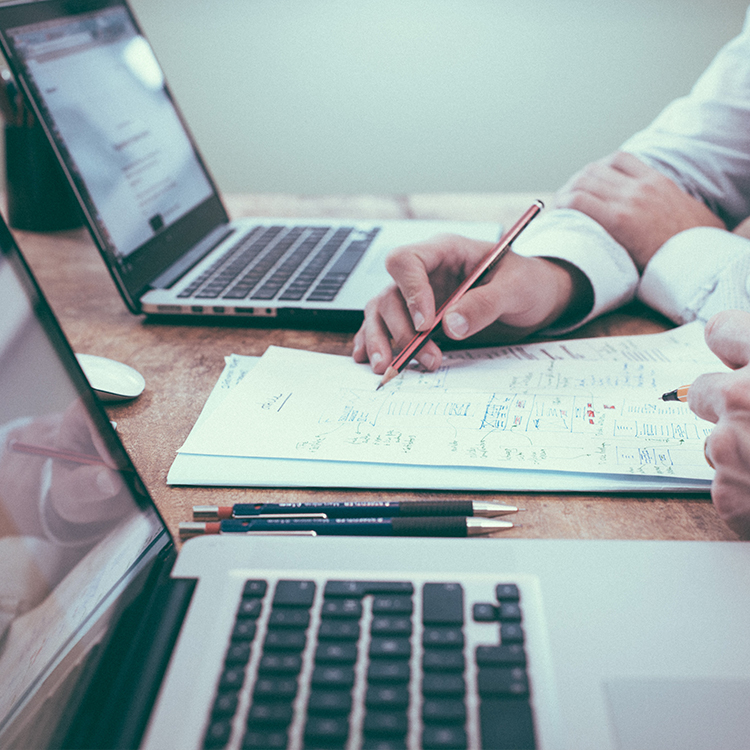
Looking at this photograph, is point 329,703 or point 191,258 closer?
point 329,703

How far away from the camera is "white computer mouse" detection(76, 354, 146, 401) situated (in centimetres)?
50

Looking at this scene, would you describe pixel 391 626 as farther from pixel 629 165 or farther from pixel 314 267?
pixel 629 165

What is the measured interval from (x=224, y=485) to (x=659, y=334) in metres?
0.41

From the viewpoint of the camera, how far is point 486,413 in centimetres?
45

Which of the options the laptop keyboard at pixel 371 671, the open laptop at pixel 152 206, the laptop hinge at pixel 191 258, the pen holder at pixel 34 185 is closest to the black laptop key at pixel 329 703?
the laptop keyboard at pixel 371 671

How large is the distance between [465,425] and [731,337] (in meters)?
0.18

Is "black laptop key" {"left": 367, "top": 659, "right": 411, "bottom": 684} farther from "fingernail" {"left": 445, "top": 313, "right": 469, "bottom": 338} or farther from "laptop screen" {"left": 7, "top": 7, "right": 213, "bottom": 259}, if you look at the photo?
"laptop screen" {"left": 7, "top": 7, "right": 213, "bottom": 259}

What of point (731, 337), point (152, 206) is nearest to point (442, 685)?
point (731, 337)

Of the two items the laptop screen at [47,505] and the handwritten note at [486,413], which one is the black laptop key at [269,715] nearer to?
the laptop screen at [47,505]

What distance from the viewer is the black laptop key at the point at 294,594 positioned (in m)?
0.27

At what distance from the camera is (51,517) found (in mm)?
269

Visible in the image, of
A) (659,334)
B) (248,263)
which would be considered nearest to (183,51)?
(248,263)

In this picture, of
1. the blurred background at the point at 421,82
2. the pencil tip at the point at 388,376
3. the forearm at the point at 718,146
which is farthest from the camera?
the blurred background at the point at 421,82

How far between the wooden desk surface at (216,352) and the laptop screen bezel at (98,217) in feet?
0.17
